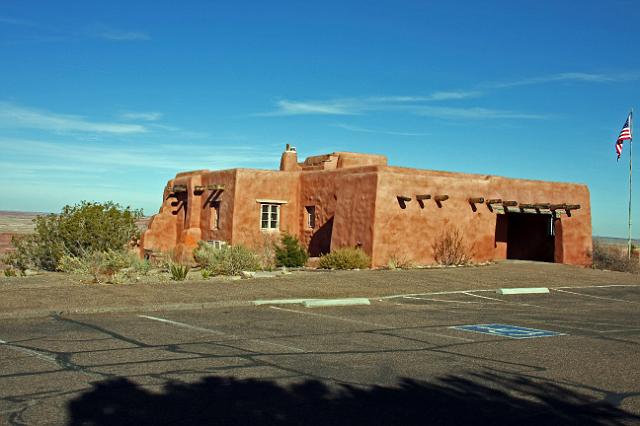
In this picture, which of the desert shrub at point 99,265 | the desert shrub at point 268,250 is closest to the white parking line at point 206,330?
the desert shrub at point 99,265

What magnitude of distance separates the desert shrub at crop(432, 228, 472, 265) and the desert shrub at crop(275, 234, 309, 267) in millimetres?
5120

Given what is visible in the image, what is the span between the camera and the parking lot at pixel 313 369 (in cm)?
671

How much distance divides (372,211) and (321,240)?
4.56m

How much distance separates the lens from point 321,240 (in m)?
30.7

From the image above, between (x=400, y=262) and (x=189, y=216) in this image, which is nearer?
(x=400, y=262)

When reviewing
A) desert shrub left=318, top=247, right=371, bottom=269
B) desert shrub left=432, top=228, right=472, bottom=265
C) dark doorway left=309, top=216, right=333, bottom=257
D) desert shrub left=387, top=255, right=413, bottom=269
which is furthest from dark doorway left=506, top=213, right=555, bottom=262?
desert shrub left=318, top=247, right=371, bottom=269

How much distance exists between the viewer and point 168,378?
7.93 meters

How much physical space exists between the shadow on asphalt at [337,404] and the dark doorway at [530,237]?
86.8 feet

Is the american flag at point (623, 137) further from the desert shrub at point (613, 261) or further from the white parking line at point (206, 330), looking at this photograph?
the white parking line at point (206, 330)

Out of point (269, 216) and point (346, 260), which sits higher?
point (269, 216)

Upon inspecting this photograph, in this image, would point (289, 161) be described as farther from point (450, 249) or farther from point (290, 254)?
point (450, 249)

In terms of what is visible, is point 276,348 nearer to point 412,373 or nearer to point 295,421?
point 412,373

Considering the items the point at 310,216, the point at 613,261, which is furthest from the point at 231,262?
the point at 613,261

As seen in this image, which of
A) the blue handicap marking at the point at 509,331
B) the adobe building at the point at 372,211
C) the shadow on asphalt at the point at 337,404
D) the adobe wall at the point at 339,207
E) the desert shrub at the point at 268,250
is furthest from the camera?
→ the desert shrub at the point at 268,250
